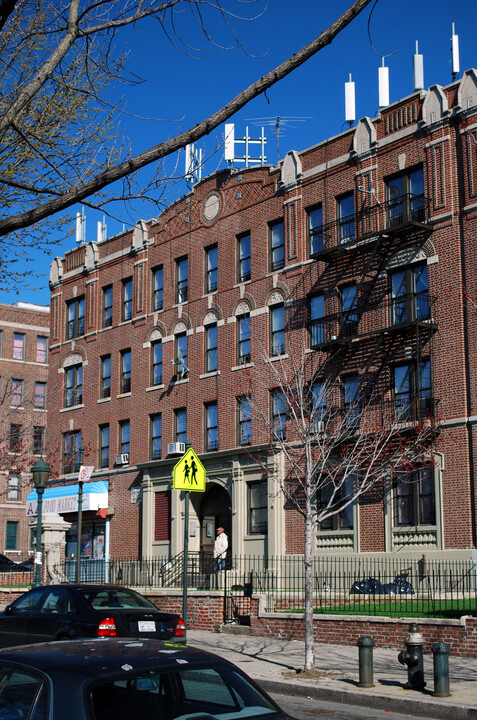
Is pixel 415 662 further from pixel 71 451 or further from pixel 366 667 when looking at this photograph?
pixel 71 451

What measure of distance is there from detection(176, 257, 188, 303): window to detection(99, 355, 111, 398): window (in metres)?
5.53

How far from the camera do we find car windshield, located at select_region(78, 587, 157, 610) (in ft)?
46.2

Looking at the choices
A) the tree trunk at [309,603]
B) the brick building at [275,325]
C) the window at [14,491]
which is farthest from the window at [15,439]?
the tree trunk at [309,603]

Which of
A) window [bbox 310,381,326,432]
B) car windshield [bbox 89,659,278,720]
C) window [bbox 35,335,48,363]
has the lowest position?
car windshield [bbox 89,659,278,720]

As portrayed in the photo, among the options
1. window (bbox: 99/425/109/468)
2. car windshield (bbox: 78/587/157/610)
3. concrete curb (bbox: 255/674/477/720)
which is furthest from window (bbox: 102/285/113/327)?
concrete curb (bbox: 255/674/477/720)

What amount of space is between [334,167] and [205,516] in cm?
1403

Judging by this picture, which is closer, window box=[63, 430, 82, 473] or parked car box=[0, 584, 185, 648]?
parked car box=[0, 584, 185, 648]

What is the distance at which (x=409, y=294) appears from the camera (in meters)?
26.8

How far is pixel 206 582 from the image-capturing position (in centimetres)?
2767

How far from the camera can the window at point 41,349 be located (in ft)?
200

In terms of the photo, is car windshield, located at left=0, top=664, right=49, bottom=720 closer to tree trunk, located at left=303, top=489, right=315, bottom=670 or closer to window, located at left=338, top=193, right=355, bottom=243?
tree trunk, located at left=303, top=489, right=315, bottom=670

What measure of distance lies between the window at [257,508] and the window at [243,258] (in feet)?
25.5

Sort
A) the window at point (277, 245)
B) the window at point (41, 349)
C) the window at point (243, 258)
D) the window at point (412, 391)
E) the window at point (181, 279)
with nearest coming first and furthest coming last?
the window at point (412, 391) < the window at point (277, 245) < the window at point (243, 258) < the window at point (181, 279) < the window at point (41, 349)

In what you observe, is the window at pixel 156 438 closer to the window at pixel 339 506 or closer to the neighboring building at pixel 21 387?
the window at pixel 339 506
